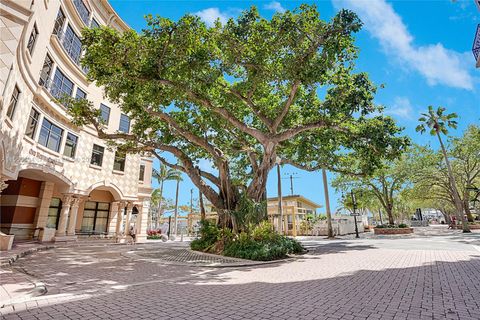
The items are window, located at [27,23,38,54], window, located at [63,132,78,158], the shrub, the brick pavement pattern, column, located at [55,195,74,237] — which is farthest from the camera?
window, located at [63,132,78,158]

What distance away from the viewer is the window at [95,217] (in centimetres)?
2139

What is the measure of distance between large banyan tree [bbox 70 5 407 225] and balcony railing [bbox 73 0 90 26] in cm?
1024

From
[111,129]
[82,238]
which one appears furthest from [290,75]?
[82,238]

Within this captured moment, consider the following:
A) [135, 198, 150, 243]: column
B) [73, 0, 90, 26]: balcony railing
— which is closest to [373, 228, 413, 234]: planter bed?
[135, 198, 150, 243]: column

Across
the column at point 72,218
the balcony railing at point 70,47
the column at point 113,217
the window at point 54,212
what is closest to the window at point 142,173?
the column at point 113,217

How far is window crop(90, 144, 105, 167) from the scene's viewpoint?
20.8m

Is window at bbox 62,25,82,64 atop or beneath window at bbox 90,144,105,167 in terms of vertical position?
atop

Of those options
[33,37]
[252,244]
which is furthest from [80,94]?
[252,244]

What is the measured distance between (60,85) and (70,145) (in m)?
4.22

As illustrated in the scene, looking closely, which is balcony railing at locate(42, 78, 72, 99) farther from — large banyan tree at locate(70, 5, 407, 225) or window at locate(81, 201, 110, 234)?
window at locate(81, 201, 110, 234)

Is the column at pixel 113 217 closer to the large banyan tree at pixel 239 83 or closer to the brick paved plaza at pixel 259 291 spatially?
the large banyan tree at pixel 239 83

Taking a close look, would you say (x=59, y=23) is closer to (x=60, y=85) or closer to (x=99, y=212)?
(x=60, y=85)

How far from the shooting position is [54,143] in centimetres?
1730

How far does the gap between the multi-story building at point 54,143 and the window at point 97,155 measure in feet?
0.27
